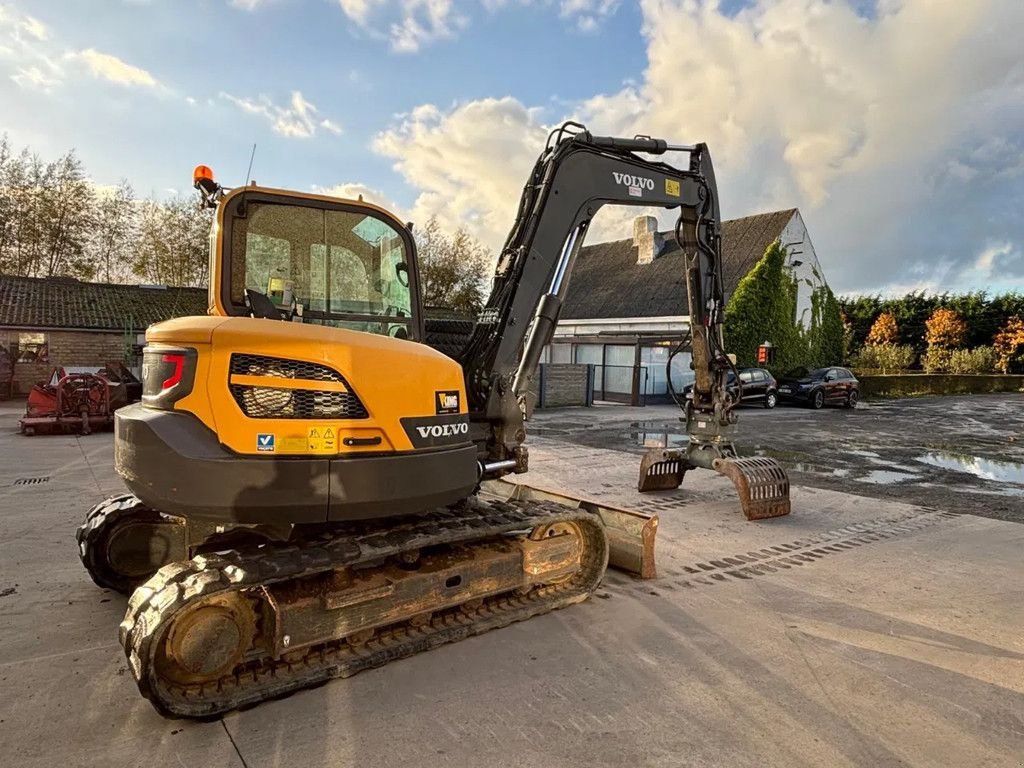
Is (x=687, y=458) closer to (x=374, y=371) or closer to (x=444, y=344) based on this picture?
(x=444, y=344)

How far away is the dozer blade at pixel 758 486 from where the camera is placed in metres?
6.76

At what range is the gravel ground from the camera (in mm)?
8781

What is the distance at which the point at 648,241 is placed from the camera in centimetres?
3244

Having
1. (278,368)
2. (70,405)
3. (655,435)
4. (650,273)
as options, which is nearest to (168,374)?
(278,368)

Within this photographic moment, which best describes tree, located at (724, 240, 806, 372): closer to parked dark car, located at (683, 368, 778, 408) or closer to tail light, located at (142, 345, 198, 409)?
parked dark car, located at (683, 368, 778, 408)

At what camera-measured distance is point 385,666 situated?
135 inches

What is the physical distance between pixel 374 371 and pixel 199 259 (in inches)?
1166

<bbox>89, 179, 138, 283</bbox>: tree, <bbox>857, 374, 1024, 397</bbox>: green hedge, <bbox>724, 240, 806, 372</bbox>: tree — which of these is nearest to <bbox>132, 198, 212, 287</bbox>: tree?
<bbox>89, 179, 138, 283</bbox>: tree

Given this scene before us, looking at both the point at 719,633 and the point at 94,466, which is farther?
the point at 94,466

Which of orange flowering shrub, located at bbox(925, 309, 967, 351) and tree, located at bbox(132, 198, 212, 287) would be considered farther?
orange flowering shrub, located at bbox(925, 309, 967, 351)

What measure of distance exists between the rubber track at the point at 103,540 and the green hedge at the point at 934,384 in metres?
30.6

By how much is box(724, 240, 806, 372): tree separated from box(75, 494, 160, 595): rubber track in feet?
77.3

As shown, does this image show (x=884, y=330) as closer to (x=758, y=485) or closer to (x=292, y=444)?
(x=758, y=485)

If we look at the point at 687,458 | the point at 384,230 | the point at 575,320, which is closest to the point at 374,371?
the point at 384,230
